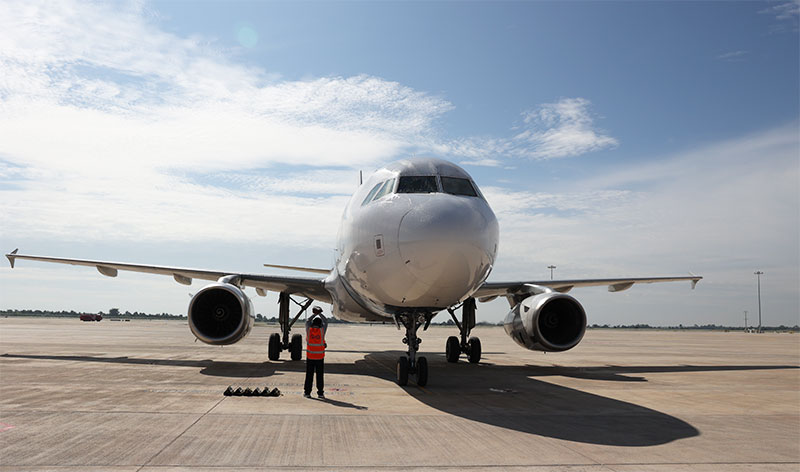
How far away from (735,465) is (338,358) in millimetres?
13174

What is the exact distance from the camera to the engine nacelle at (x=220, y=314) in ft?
39.8

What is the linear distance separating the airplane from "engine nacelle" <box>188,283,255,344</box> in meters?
0.02

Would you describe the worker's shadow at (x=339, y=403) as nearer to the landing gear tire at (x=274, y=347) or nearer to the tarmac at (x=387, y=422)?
→ the tarmac at (x=387, y=422)

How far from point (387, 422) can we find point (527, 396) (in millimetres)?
3587

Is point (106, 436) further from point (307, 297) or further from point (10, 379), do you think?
point (307, 297)

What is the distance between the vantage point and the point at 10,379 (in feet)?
33.8

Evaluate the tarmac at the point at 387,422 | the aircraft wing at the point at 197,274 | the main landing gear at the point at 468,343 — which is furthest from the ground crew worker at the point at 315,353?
the main landing gear at the point at 468,343

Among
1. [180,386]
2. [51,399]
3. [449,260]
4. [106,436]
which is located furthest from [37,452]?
[449,260]

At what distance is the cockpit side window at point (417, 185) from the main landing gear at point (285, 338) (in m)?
7.03

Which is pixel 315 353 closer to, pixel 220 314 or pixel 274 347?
pixel 220 314

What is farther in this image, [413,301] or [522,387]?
[522,387]

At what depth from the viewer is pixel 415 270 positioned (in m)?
8.74

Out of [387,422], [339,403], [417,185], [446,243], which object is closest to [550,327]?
[417,185]

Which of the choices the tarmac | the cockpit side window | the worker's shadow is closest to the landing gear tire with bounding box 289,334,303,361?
the tarmac
